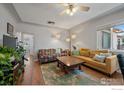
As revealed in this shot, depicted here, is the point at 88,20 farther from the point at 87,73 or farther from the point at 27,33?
the point at 27,33

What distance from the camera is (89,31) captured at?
267cm

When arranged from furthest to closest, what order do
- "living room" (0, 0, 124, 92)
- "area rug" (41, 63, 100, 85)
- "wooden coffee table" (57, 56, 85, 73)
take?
"wooden coffee table" (57, 56, 85, 73)
"living room" (0, 0, 124, 92)
"area rug" (41, 63, 100, 85)

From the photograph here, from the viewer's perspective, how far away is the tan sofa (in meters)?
2.45

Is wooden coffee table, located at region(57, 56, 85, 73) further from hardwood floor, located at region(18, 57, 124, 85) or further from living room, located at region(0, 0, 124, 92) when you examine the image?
hardwood floor, located at region(18, 57, 124, 85)

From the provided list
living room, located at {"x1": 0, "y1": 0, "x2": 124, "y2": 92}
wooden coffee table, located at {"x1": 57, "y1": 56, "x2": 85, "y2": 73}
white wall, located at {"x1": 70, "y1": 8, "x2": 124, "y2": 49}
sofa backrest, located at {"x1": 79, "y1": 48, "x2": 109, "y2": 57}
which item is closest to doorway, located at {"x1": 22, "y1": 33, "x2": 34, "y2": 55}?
living room, located at {"x1": 0, "y1": 0, "x2": 124, "y2": 92}

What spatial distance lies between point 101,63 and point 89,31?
1081mm

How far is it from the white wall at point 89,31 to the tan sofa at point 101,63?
24 centimetres

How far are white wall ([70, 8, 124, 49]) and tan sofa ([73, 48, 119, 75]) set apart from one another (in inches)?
9.6

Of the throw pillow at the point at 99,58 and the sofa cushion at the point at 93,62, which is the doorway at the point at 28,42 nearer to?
the sofa cushion at the point at 93,62

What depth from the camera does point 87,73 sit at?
99.4 inches

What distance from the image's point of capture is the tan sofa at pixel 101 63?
2.45m

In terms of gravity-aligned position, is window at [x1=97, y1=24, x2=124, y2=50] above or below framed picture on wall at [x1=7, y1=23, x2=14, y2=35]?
below

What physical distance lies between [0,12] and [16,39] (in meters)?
0.73
